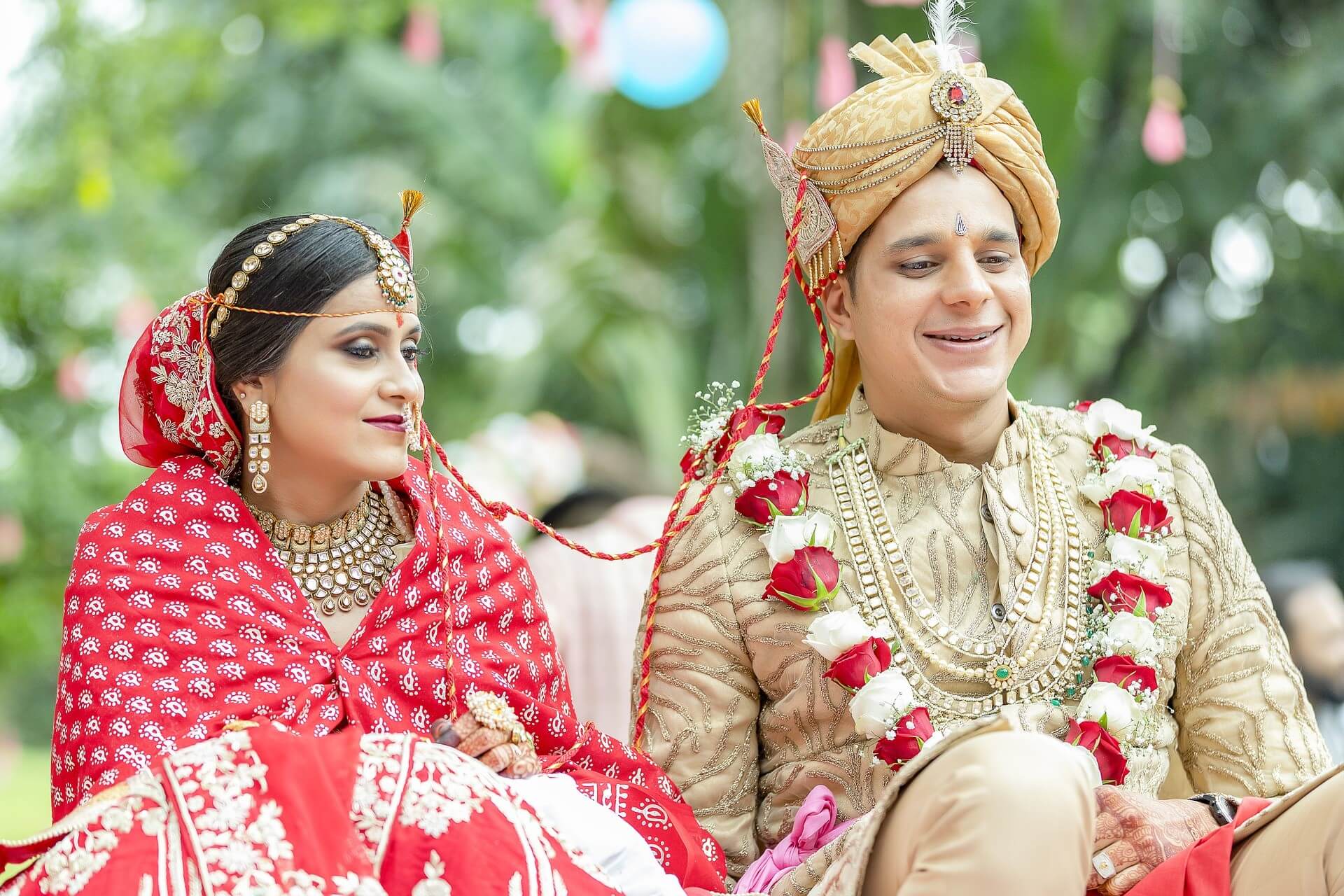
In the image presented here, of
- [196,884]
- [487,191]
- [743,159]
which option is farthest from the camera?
[487,191]

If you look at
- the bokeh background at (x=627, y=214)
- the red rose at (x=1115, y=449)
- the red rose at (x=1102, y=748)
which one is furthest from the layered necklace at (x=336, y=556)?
the bokeh background at (x=627, y=214)

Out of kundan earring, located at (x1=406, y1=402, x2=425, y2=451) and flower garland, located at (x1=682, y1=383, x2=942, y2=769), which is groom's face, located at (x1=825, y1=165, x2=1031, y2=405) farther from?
kundan earring, located at (x1=406, y1=402, x2=425, y2=451)

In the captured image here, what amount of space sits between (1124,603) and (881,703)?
0.52 m

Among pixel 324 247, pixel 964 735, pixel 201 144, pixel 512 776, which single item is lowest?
pixel 512 776

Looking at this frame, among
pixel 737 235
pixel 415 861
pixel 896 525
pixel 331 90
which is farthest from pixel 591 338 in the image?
pixel 415 861

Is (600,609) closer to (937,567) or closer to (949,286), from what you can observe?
(937,567)

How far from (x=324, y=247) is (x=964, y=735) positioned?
1554 mm

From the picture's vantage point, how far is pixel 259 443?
3.10 m

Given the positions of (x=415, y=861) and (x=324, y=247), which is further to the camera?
(x=324, y=247)

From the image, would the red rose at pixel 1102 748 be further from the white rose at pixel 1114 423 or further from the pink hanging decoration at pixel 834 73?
the pink hanging decoration at pixel 834 73

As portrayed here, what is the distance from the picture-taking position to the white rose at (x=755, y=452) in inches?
130

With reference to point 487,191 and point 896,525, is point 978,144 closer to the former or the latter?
point 896,525

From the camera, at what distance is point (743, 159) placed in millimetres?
9969

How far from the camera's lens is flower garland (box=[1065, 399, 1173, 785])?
9.85ft
